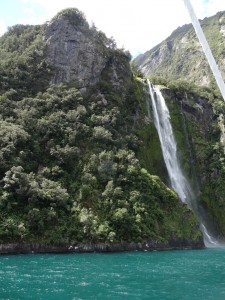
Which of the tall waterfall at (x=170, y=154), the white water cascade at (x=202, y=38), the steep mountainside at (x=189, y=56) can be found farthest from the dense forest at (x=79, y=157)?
the steep mountainside at (x=189, y=56)

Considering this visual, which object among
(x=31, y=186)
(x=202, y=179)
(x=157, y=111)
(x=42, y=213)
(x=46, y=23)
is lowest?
(x=42, y=213)

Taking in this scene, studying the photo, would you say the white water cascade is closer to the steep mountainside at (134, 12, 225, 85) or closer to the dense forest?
the dense forest

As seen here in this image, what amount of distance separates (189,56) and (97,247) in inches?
5139

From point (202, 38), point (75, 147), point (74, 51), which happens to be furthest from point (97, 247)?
point (202, 38)

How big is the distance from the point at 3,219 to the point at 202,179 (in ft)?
134

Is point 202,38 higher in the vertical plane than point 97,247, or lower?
lower

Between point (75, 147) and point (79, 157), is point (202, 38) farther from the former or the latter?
point (79, 157)

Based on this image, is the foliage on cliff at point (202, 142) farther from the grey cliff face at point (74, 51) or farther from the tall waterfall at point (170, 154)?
the grey cliff face at point (74, 51)

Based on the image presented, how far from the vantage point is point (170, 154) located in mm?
68688

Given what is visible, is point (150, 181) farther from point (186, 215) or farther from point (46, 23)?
point (46, 23)

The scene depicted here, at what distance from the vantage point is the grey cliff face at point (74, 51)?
228ft

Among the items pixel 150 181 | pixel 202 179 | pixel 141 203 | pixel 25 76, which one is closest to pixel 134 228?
pixel 141 203

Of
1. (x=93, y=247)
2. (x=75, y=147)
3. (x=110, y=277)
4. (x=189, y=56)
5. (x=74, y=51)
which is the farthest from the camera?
(x=189, y=56)

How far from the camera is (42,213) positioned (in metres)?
44.8
